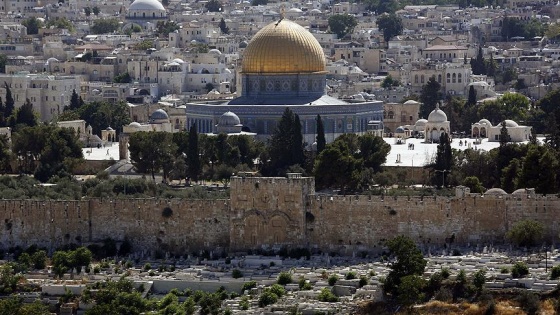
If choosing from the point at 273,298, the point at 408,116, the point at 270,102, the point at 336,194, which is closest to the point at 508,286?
the point at 273,298

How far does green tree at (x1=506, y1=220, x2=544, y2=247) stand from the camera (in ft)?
193

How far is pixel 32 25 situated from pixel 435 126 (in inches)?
1937

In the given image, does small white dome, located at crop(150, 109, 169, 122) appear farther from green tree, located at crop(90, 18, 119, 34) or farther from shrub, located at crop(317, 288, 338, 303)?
green tree, located at crop(90, 18, 119, 34)

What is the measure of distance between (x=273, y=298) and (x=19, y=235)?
10.8 metres

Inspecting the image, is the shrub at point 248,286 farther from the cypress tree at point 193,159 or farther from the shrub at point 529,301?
the cypress tree at point 193,159

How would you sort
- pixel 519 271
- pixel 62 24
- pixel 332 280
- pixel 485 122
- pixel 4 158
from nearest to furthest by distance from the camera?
pixel 519 271, pixel 332 280, pixel 4 158, pixel 485 122, pixel 62 24

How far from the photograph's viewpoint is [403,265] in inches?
2167

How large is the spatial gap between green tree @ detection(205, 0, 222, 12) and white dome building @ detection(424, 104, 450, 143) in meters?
60.8

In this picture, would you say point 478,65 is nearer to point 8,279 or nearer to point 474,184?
point 474,184

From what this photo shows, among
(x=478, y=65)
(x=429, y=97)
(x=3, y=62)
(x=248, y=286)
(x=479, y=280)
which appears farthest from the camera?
(x=3, y=62)

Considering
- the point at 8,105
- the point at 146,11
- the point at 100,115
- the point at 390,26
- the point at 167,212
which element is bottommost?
the point at 146,11

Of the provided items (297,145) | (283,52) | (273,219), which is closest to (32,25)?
(283,52)

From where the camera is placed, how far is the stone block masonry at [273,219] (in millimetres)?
60250

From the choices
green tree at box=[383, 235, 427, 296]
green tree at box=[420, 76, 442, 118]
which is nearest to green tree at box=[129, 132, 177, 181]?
green tree at box=[383, 235, 427, 296]
